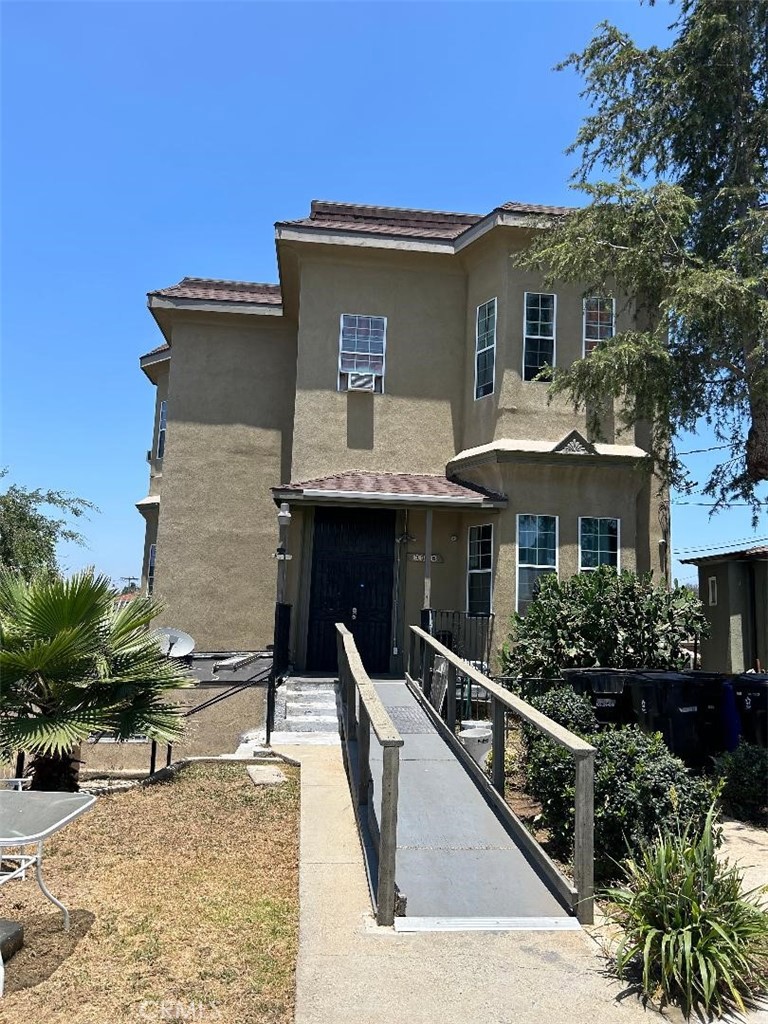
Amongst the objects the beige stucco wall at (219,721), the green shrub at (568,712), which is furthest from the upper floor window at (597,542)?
the beige stucco wall at (219,721)

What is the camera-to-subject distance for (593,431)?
1050cm

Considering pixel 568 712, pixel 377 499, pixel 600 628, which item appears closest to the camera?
pixel 568 712

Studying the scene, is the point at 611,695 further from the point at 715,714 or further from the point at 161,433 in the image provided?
the point at 161,433

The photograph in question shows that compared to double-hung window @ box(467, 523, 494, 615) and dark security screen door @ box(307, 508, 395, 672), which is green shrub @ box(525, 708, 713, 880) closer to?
double-hung window @ box(467, 523, 494, 615)

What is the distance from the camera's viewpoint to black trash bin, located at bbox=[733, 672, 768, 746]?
7918 millimetres

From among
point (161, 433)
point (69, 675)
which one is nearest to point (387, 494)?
point (69, 675)

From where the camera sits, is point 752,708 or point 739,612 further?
point 739,612

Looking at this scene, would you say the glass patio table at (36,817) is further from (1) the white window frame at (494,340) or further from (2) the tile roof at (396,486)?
(1) the white window frame at (494,340)

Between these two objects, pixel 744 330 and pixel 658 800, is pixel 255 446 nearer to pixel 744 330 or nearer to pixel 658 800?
pixel 744 330

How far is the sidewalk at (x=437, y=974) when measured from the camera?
11.1ft

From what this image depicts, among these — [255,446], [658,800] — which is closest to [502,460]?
[255,446]

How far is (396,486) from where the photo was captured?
13086 millimetres

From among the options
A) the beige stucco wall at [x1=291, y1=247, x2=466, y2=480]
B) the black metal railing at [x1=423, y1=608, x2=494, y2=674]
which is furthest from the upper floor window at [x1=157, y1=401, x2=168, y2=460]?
the black metal railing at [x1=423, y1=608, x2=494, y2=674]

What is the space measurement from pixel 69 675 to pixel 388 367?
9.01 meters
